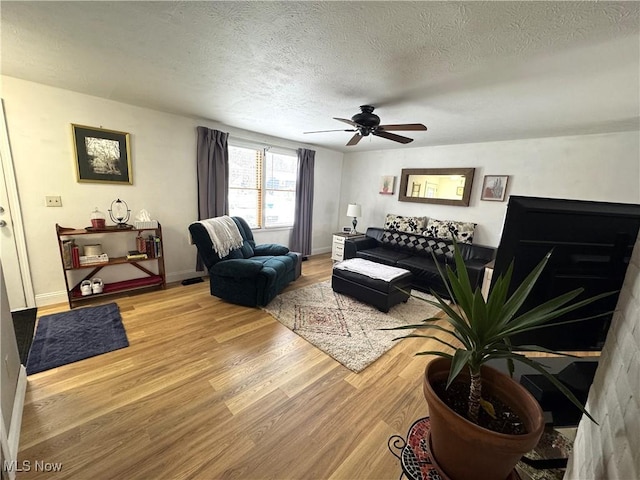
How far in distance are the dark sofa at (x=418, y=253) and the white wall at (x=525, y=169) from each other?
0.43 m

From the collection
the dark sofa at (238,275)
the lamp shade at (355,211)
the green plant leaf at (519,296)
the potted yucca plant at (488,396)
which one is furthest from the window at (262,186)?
the green plant leaf at (519,296)

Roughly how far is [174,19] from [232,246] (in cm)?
231

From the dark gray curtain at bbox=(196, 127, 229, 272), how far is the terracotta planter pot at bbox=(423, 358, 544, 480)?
3.64 metres

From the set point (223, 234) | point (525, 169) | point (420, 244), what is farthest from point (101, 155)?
point (525, 169)

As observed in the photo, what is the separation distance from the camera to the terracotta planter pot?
0.60m

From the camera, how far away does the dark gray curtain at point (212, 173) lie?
3557mm

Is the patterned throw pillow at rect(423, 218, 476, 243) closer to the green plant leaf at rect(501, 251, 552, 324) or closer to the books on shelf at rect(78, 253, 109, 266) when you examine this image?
the green plant leaf at rect(501, 251, 552, 324)

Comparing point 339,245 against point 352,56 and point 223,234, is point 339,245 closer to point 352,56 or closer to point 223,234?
point 223,234

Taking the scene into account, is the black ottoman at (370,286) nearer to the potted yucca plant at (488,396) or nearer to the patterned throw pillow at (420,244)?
the patterned throw pillow at (420,244)

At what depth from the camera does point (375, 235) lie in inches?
186

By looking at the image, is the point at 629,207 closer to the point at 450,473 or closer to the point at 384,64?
the point at 450,473

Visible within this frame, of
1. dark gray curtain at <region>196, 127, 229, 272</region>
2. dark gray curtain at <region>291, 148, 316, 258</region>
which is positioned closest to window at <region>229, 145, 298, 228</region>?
dark gray curtain at <region>291, 148, 316, 258</region>

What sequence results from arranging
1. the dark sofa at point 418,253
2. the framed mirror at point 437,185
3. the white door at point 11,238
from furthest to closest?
the framed mirror at point 437,185 < the dark sofa at point 418,253 < the white door at point 11,238

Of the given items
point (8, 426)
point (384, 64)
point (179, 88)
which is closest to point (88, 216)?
point (179, 88)
